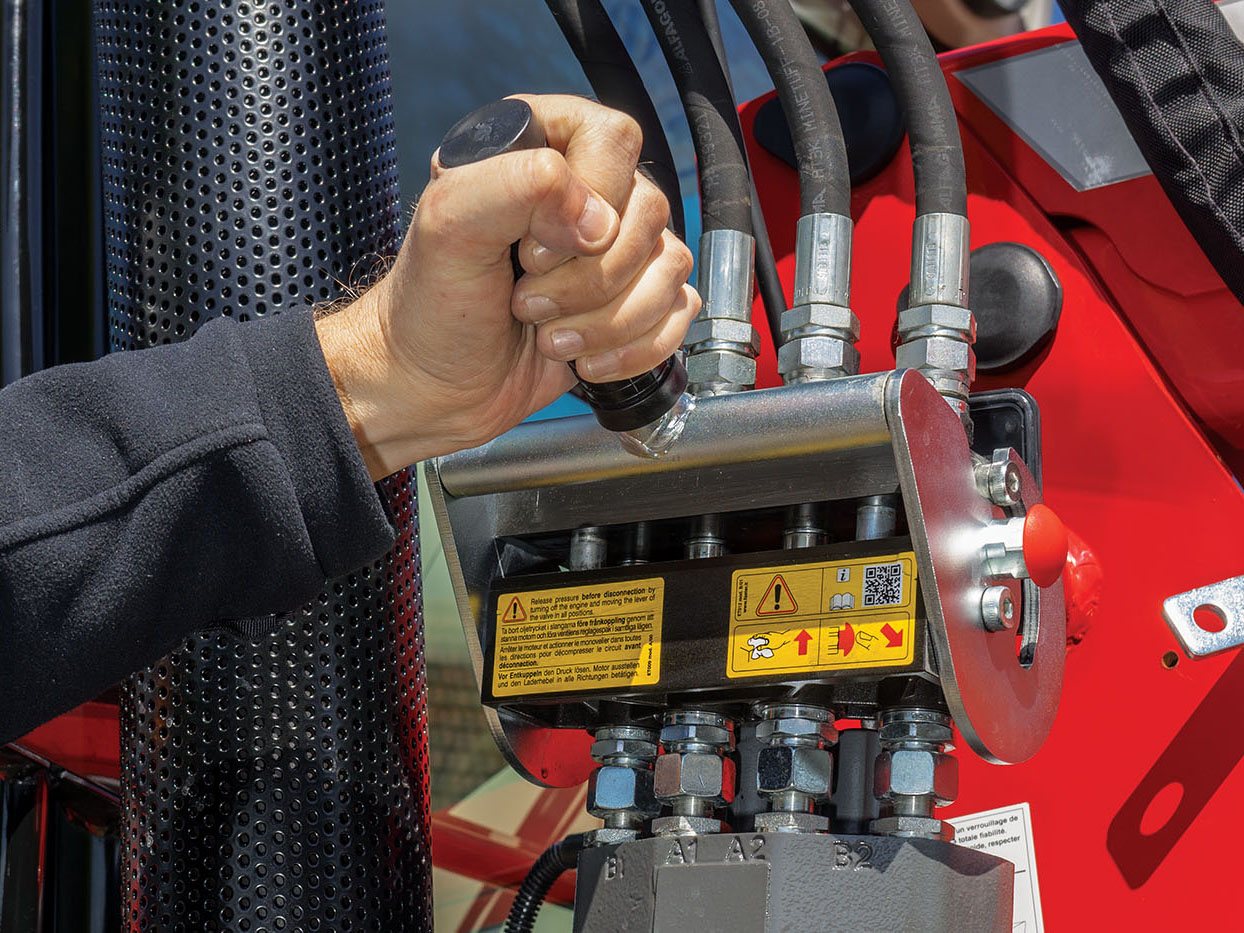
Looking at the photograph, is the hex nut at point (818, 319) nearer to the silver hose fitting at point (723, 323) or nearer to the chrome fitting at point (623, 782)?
the silver hose fitting at point (723, 323)

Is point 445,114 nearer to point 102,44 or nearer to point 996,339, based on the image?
point 102,44

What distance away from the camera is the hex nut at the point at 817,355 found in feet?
2.24

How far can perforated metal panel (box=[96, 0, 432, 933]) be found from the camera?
77 cm

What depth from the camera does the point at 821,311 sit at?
689 mm

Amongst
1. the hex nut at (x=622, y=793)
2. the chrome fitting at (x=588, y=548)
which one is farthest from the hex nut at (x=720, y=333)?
the hex nut at (x=622, y=793)

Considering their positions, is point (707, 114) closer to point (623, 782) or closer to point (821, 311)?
point (821, 311)

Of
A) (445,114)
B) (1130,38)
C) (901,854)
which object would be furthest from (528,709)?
(445,114)

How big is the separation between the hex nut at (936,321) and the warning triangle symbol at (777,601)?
0.15 meters

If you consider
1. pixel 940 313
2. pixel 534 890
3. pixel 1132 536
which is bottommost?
pixel 534 890

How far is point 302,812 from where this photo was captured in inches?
30.0

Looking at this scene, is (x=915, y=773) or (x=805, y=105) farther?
(x=805, y=105)

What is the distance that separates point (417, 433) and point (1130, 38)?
1.34ft

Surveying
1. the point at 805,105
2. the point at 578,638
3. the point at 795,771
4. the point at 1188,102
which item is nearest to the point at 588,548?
the point at 578,638

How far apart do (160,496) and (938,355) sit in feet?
1.16
